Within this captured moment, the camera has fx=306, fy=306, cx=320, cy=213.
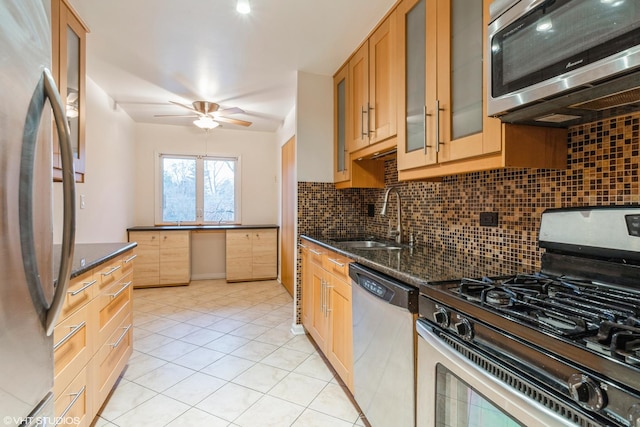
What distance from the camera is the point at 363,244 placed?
259 centimetres

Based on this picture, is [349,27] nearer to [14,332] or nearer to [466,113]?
[466,113]

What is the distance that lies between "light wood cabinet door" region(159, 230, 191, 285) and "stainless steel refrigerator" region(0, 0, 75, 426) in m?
3.99

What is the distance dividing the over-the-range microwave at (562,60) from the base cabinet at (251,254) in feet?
13.4

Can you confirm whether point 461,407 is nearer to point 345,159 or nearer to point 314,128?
point 345,159

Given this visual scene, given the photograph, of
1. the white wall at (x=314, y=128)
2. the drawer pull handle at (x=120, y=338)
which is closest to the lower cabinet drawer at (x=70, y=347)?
the drawer pull handle at (x=120, y=338)

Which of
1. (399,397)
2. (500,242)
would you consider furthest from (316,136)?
(399,397)

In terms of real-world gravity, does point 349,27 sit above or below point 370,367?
above

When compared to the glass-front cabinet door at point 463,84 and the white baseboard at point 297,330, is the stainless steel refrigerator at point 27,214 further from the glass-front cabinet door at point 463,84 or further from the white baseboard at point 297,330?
the white baseboard at point 297,330

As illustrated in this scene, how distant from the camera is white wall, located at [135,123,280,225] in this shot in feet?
15.7

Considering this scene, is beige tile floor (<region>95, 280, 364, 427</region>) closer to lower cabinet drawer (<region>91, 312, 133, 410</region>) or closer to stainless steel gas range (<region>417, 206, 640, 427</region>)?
lower cabinet drawer (<region>91, 312, 133, 410</region>)

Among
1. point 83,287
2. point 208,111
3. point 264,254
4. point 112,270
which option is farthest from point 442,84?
point 264,254

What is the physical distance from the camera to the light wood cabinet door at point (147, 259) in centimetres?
434

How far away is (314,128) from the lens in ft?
9.75

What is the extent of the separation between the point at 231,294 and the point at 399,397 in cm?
330
